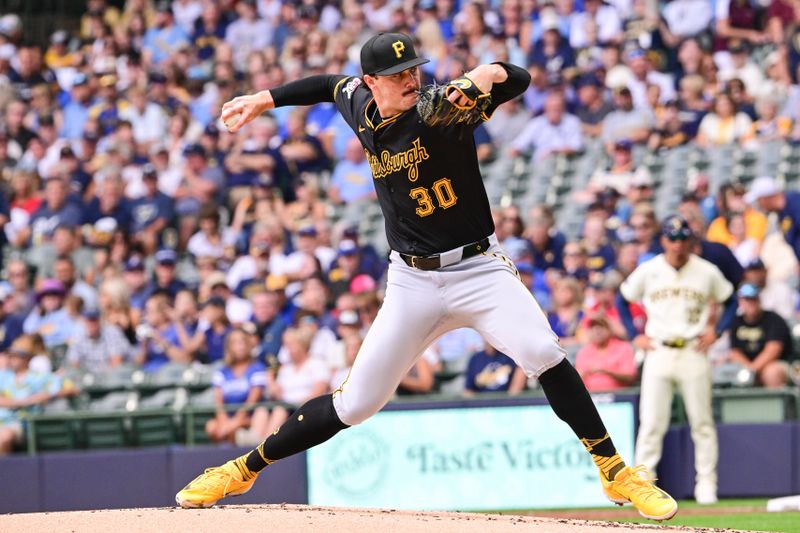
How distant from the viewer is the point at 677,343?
9242 millimetres

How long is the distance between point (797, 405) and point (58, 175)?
8.10m

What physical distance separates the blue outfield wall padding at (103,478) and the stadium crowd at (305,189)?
0.44 m

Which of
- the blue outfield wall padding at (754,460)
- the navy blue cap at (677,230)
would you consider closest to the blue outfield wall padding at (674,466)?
the blue outfield wall padding at (754,460)

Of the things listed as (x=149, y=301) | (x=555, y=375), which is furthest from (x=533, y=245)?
(x=555, y=375)

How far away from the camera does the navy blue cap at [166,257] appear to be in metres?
12.7

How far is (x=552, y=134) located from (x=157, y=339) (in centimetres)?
442

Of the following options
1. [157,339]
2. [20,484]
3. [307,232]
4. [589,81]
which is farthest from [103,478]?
[589,81]

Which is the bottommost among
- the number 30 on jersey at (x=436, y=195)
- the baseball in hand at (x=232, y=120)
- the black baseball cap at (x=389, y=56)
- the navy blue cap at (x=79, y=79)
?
the number 30 on jersey at (x=436, y=195)

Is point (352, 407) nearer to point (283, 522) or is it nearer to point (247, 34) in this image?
point (283, 522)

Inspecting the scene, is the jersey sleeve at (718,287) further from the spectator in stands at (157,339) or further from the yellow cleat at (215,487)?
the spectator in stands at (157,339)

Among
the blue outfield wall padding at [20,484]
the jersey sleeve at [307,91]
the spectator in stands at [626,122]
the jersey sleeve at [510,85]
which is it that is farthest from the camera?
the spectator in stands at [626,122]

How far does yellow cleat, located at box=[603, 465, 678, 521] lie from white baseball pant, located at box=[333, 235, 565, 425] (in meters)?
0.56

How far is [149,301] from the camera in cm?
1220

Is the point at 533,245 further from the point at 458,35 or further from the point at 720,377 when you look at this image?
the point at 458,35
